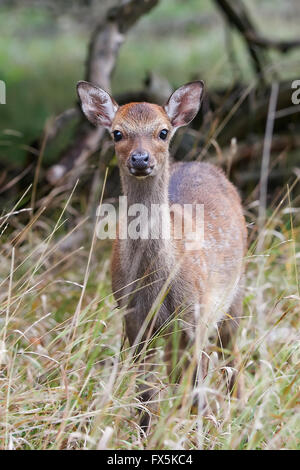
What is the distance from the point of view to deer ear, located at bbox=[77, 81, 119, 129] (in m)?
4.20

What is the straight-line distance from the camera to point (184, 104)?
169 inches

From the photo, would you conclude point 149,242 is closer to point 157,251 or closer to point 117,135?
point 157,251

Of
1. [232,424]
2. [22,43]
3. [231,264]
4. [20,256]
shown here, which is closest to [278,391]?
[232,424]

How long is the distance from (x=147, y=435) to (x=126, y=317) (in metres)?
0.77

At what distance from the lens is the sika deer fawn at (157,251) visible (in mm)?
3824

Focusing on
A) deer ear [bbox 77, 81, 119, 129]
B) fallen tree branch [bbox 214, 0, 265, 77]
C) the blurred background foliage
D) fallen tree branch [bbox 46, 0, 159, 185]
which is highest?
the blurred background foliage

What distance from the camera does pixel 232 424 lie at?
332 centimetres

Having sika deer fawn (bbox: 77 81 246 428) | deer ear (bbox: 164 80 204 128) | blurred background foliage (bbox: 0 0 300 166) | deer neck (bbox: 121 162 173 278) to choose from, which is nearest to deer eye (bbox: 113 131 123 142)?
sika deer fawn (bbox: 77 81 246 428)

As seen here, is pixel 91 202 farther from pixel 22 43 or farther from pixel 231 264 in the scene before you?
pixel 22 43

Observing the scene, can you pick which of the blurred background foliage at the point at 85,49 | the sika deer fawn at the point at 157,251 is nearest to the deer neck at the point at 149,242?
the sika deer fawn at the point at 157,251

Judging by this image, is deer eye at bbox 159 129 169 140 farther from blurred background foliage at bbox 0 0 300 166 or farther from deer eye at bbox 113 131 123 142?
blurred background foliage at bbox 0 0 300 166

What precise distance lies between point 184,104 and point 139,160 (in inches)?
29.7

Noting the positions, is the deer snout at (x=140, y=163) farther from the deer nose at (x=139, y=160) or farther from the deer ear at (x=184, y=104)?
the deer ear at (x=184, y=104)
